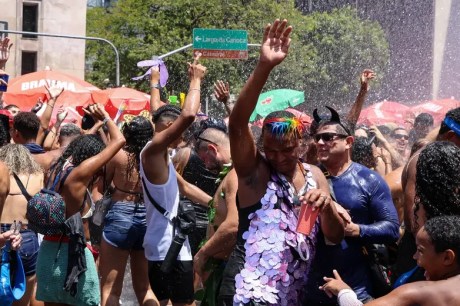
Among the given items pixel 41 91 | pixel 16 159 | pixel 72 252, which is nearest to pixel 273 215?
pixel 72 252

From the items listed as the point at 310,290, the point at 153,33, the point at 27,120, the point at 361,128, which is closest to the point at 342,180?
the point at 310,290

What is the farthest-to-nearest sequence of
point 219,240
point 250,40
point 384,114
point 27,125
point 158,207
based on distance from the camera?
1. point 250,40
2. point 384,114
3. point 27,125
4. point 158,207
5. point 219,240

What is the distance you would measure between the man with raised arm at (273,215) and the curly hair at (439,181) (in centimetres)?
65

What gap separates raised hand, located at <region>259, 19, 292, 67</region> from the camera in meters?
4.94

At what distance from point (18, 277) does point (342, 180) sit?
2.13 metres

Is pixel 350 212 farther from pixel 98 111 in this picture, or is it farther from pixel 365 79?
pixel 98 111

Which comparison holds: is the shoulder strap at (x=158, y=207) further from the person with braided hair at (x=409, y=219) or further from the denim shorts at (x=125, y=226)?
the person with braided hair at (x=409, y=219)

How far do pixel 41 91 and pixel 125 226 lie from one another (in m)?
13.6

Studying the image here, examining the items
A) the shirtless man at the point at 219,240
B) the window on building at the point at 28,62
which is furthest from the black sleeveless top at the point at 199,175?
the window on building at the point at 28,62

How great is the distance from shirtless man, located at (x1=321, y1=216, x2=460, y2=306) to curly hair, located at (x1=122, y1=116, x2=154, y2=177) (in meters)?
4.34

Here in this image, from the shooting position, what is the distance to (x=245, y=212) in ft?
16.9

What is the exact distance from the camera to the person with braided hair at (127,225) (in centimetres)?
812

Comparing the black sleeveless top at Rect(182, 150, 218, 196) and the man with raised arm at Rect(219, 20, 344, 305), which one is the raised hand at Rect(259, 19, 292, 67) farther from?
the black sleeveless top at Rect(182, 150, 218, 196)

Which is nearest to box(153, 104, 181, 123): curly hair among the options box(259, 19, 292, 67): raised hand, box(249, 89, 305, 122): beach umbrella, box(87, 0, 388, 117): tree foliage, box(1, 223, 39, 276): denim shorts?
box(1, 223, 39, 276): denim shorts
